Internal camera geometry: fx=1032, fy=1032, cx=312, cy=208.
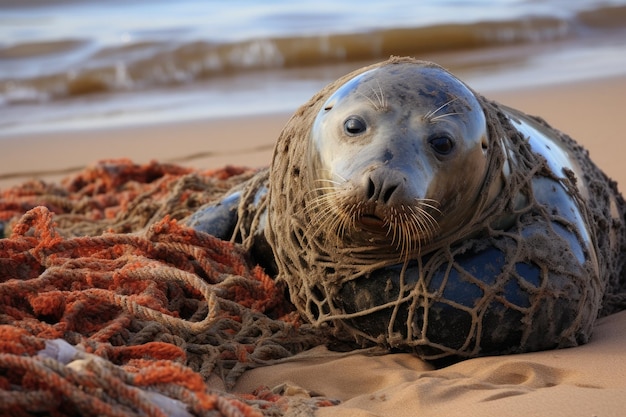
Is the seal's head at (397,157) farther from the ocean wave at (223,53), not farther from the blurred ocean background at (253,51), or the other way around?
the ocean wave at (223,53)

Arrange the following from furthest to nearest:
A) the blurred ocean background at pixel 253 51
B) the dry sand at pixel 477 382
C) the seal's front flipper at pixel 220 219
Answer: the blurred ocean background at pixel 253 51 → the seal's front flipper at pixel 220 219 → the dry sand at pixel 477 382

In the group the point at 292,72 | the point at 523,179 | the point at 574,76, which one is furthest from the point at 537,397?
the point at 292,72

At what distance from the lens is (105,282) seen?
3.46m

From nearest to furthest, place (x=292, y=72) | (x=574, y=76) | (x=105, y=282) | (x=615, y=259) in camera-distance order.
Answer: (x=105, y=282) < (x=615, y=259) < (x=574, y=76) < (x=292, y=72)

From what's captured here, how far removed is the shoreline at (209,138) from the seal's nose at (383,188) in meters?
3.75

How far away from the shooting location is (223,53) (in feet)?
41.2

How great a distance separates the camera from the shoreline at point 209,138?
721cm

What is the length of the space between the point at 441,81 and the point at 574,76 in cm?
684

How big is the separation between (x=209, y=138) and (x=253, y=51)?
195 inches

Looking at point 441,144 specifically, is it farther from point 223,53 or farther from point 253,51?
point 253,51

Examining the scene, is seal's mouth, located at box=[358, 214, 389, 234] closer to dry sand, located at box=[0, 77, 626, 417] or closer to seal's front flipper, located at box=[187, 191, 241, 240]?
dry sand, located at box=[0, 77, 626, 417]

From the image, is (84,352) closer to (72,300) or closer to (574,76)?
(72,300)

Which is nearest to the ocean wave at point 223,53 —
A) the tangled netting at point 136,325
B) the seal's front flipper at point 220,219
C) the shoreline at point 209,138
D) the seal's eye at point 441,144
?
the shoreline at point 209,138

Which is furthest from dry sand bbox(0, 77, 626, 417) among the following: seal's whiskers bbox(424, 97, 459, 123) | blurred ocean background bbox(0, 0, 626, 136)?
blurred ocean background bbox(0, 0, 626, 136)
